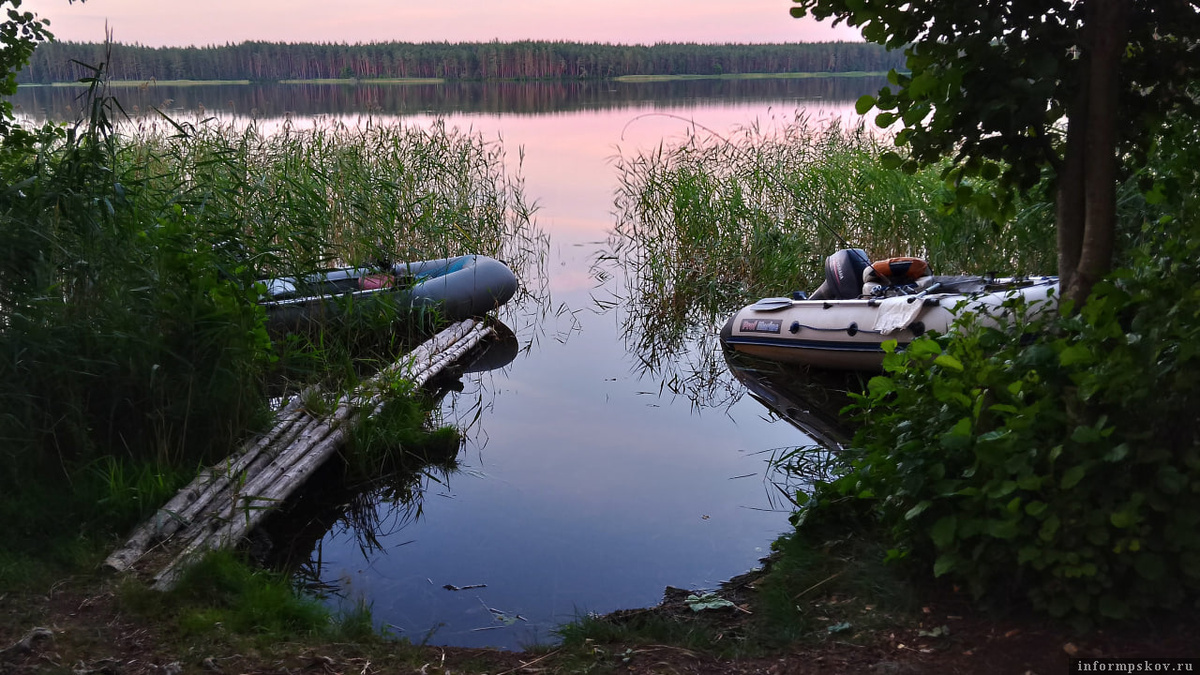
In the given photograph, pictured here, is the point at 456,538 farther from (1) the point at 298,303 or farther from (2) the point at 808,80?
(2) the point at 808,80

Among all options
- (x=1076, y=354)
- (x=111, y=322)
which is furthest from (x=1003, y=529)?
(x=111, y=322)

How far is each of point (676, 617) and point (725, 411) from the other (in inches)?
133

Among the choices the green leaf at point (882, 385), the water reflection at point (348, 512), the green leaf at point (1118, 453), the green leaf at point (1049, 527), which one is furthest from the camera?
the water reflection at point (348, 512)

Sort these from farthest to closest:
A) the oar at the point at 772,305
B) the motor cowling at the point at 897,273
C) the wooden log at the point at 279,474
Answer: the oar at the point at 772,305 → the motor cowling at the point at 897,273 → the wooden log at the point at 279,474

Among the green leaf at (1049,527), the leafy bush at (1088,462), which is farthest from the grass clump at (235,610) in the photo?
the green leaf at (1049,527)

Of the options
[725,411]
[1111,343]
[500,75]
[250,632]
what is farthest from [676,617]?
[500,75]

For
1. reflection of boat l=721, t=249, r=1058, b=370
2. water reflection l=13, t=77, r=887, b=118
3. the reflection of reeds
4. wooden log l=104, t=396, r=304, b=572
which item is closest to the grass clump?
wooden log l=104, t=396, r=304, b=572

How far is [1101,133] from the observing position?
261cm

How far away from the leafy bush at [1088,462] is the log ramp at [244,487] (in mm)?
2575

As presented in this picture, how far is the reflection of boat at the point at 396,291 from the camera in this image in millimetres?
6039

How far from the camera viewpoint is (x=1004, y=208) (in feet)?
9.02

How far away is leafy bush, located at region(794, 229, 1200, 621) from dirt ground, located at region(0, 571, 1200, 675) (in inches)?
3.7

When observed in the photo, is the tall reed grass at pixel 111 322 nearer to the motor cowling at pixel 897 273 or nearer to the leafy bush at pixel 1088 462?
the leafy bush at pixel 1088 462

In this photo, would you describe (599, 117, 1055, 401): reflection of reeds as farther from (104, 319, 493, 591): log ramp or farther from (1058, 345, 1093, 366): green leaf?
(1058, 345, 1093, 366): green leaf
